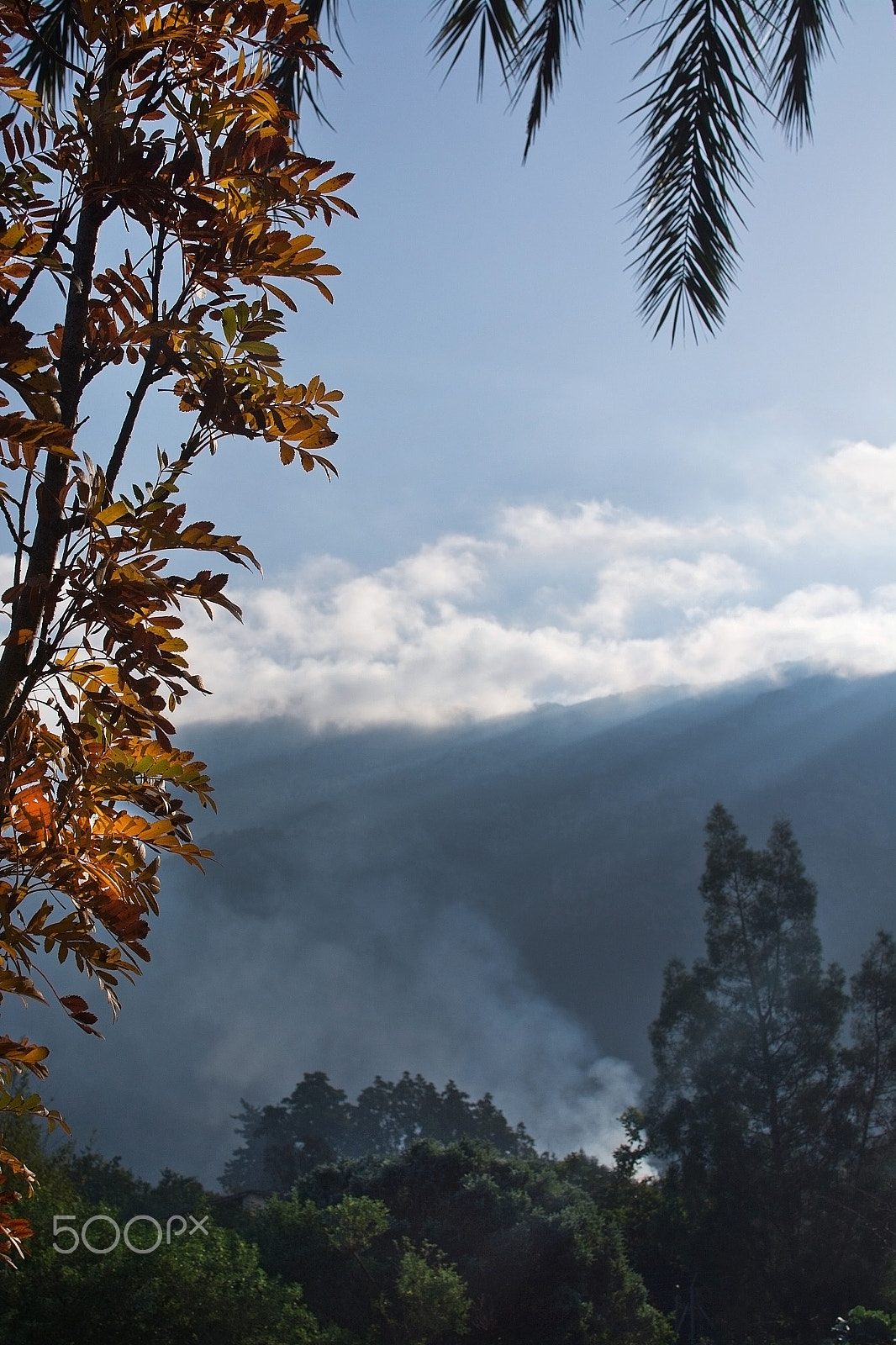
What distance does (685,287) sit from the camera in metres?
3.50

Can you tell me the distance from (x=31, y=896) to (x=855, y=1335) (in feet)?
54.9

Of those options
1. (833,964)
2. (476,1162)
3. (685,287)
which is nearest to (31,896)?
(685,287)

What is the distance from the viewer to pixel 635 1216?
65.6 ft

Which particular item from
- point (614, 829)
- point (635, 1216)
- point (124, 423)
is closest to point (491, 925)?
point (614, 829)

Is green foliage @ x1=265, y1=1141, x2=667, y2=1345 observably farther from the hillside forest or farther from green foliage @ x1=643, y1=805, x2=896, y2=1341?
green foliage @ x1=643, y1=805, x2=896, y2=1341

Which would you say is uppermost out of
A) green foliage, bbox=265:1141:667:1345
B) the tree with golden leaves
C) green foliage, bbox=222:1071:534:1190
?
the tree with golden leaves

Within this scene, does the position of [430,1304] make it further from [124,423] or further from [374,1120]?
[374,1120]

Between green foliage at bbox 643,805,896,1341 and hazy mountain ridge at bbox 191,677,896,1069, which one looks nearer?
green foliage at bbox 643,805,896,1341

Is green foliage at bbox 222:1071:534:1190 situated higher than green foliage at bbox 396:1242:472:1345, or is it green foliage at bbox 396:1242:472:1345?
green foliage at bbox 396:1242:472:1345

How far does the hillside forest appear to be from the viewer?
9.18 meters

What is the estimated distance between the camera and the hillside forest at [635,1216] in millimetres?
9180

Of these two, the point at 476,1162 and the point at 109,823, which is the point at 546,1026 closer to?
the point at 476,1162

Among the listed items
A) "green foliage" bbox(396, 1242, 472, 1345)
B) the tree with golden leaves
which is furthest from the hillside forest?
the tree with golden leaves

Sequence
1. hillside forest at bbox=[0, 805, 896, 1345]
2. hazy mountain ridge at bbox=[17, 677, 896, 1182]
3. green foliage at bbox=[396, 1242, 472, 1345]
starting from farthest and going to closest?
hazy mountain ridge at bbox=[17, 677, 896, 1182] < green foliage at bbox=[396, 1242, 472, 1345] < hillside forest at bbox=[0, 805, 896, 1345]
